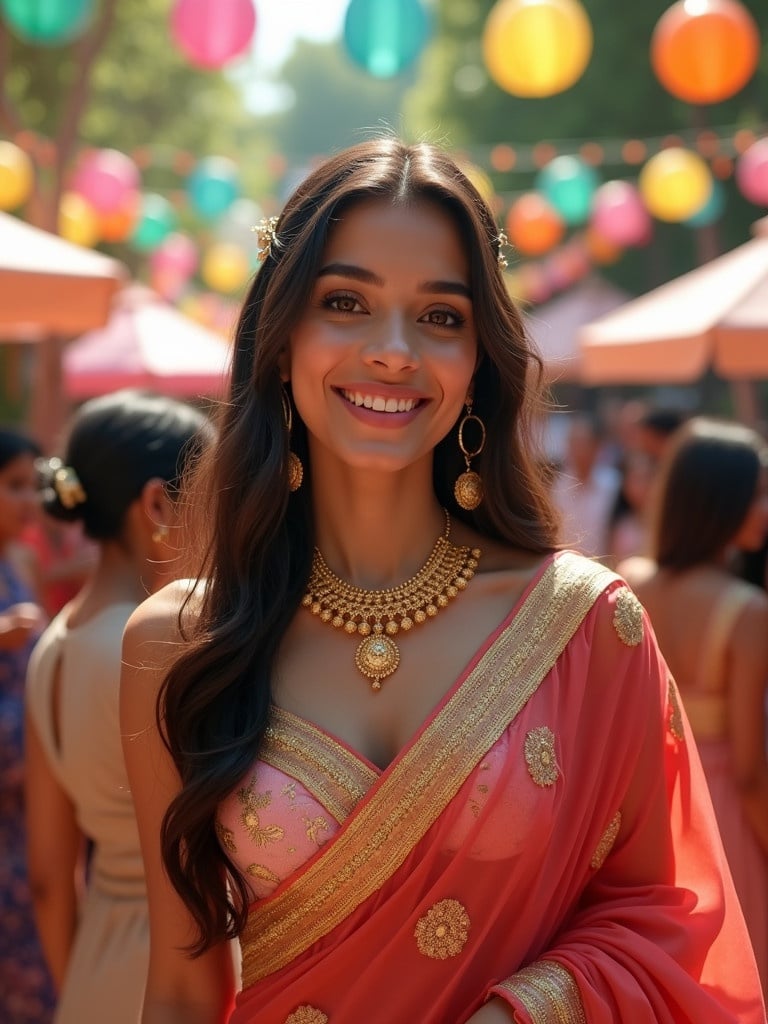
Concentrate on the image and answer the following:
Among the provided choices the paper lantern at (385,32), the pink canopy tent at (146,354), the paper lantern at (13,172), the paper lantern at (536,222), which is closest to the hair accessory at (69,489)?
the paper lantern at (385,32)

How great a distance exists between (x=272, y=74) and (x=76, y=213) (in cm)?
8010

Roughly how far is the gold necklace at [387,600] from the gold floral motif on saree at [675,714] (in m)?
0.34

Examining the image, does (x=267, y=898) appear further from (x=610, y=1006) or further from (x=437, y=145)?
(x=437, y=145)

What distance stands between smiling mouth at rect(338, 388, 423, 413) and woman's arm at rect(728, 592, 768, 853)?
1.94 metres

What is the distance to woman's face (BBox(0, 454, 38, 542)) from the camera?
441cm

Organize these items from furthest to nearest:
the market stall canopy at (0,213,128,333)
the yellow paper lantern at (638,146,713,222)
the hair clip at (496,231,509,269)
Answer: the yellow paper lantern at (638,146,713,222)
the market stall canopy at (0,213,128,333)
the hair clip at (496,231,509,269)

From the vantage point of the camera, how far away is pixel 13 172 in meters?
8.36

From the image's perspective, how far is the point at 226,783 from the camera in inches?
76.0

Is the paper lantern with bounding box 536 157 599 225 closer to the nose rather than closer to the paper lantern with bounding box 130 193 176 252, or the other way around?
the paper lantern with bounding box 130 193 176 252

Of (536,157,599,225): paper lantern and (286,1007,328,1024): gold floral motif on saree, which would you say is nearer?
(286,1007,328,1024): gold floral motif on saree

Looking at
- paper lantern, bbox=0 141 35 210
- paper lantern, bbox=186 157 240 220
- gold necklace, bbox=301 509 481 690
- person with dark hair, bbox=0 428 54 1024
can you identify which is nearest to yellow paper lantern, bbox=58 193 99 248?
paper lantern, bbox=186 157 240 220

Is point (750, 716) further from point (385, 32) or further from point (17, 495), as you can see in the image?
point (385, 32)

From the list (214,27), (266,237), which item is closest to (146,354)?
(214,27)

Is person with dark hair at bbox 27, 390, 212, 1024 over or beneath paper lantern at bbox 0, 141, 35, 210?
beneath
